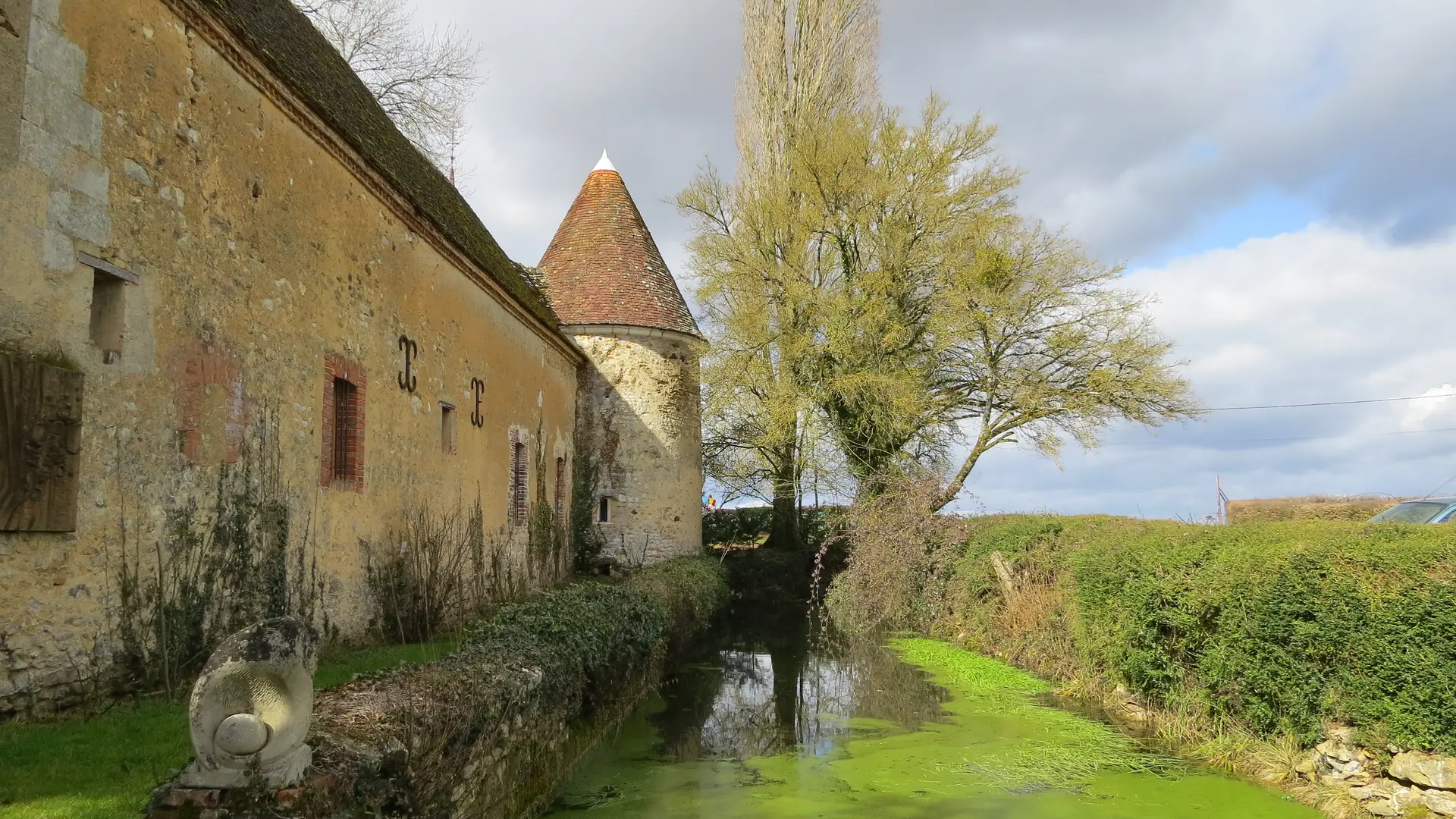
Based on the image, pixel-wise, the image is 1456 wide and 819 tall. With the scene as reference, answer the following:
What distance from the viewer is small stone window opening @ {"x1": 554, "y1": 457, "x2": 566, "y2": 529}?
635 inches

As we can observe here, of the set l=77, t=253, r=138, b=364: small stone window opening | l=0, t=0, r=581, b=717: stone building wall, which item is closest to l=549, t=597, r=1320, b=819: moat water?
l=0, t=0, r=581, b=717: stone building wall

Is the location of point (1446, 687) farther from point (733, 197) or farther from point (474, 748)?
point (733, 197)

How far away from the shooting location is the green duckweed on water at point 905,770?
20.5ft

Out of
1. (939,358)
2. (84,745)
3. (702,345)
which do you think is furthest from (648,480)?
(84,745)

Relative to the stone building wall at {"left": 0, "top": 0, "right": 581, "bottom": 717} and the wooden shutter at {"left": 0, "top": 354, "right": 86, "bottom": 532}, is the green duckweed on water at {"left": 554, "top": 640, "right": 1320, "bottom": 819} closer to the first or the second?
the stone building wall at {"left": 0, "top": 0, "right": 581, "bottom": 717}

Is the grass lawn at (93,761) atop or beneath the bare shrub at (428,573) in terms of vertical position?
beneath

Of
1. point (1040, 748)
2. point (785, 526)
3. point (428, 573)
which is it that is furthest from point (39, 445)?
point (785, 526)

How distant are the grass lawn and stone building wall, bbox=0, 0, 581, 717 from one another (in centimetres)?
36

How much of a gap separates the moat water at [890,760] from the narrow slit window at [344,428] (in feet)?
12.2

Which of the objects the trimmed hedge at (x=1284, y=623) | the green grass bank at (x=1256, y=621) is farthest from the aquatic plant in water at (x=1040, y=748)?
the trimmed hedge at (x=1284, y=623)

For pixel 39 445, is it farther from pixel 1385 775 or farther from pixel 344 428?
pixel 1385 775

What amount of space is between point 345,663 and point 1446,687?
307 inches

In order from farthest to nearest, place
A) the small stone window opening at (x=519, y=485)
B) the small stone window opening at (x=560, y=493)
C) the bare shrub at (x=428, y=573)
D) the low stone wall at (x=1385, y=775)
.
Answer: the small stone window opening at (x=560, y=493) → the small stone window opening at (x=519, y=485) → the bare shrub at (x=428, y=573) → the low stone wall at (x=1385, y=775)

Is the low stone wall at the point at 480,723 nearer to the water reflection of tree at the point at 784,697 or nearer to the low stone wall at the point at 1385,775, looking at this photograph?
the water reflection of tree at the point at 784,697
